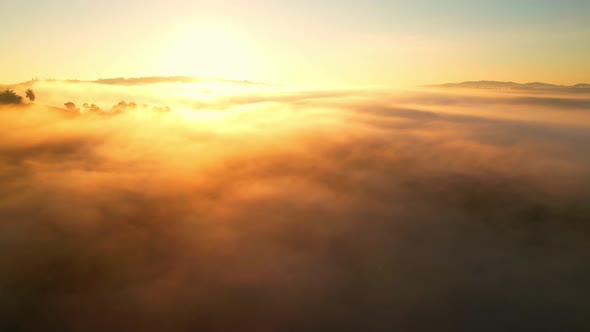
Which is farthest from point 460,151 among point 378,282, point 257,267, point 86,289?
point 86,289

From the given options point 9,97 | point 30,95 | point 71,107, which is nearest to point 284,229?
point 9,97

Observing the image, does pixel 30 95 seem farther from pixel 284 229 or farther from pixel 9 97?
pixel 284 229

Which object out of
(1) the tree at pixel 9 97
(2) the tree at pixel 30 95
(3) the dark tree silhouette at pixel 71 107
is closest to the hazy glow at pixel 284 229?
(1) the tree at pixel 9 97

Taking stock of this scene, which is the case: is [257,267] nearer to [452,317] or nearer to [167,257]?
[167,257]

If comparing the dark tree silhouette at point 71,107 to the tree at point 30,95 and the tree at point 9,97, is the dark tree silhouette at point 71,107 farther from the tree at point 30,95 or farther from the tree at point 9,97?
the tree at point 9,97

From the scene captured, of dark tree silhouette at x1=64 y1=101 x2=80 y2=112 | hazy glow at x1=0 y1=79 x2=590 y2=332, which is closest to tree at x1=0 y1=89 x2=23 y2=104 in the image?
hazy glow at x1=0 y1=79 x2=590 y2=332

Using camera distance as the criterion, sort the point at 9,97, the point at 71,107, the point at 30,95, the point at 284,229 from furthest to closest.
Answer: the point at 71,107
the point at 30,95
the point at 9,97
the point at 284,229

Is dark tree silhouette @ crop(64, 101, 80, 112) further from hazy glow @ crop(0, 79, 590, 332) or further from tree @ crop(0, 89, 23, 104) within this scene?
tree @ crop(0, 89, 23, 104)

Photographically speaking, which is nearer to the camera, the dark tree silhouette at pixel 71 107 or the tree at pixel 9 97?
the tree at pixel 9 97
